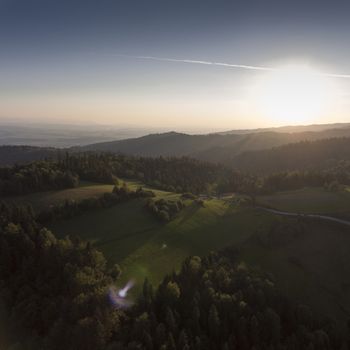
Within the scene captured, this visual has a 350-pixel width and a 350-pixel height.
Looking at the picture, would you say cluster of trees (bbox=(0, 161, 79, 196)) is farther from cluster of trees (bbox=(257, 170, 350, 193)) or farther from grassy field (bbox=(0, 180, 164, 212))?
cluster of trees (bbox=(257, 170, 350, 193))

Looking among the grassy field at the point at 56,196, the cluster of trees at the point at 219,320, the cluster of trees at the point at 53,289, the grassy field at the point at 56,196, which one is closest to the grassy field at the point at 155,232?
the cluster of trees at the point at 53,289

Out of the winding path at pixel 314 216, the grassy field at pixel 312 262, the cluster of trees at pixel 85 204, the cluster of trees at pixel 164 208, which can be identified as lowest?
the grassy field at pixel 312 262

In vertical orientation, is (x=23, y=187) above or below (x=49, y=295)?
above

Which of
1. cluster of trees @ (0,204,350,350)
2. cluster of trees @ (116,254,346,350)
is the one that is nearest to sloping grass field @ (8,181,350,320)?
cluster of trees @ (0,204,350,350)

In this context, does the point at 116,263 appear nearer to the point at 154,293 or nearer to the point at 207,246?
the point at 154,293

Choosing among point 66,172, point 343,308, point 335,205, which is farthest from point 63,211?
point 335,205

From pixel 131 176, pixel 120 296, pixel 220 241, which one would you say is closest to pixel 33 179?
pixel 131 176

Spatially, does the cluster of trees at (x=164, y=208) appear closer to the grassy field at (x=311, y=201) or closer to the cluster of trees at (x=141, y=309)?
the cluster of trees at (x=141, y=309)

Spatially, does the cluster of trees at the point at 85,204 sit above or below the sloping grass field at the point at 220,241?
above
